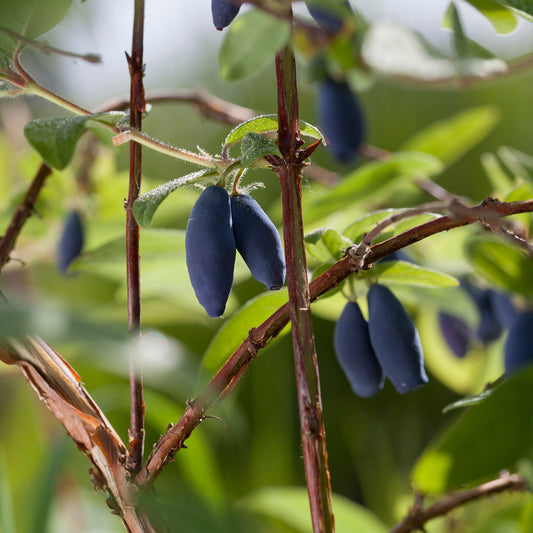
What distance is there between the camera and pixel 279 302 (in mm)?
279

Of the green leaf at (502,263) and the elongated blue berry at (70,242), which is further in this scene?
the elongated blue berry at (70,242)

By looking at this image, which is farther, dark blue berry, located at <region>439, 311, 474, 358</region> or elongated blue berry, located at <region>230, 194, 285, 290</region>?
dark blue berry, located at <region>439, 311, 474, 358</region>

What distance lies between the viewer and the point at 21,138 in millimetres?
692

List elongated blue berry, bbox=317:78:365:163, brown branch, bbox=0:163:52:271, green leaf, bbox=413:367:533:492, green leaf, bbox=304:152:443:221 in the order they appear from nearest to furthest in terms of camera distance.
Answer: green leaf, bbox=413:367:533:492, brown branch, bbox=0:163:52:271, green leaf, bbox=304:152:443:221, elongated blue berry, bbox=317:78:365:163

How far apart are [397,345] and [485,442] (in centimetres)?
7

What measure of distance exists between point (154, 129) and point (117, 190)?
36.5 inches

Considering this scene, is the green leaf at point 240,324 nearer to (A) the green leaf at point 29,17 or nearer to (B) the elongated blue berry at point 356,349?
(B) the elongated blue berry at point 356,349

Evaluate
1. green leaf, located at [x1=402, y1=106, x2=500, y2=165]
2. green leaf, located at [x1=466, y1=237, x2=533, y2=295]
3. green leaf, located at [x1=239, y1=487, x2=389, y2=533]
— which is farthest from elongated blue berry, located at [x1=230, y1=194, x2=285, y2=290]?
green leaf, located at [x1=402, y1=106, x2=500, y2=165]

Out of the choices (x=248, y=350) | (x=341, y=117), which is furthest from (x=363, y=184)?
(x=248, y=350)

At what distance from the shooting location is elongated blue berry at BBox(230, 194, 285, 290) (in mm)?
236

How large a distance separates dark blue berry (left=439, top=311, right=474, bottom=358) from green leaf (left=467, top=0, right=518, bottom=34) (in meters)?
0.27

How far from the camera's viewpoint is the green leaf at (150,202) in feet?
0.71

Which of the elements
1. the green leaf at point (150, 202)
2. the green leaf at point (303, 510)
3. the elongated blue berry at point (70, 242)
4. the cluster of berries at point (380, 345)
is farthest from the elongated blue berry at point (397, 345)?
the elongated blue berry at point (70, 242)

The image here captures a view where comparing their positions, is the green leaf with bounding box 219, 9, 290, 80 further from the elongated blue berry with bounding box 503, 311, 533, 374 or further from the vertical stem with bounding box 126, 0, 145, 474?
the elongated blue berry with bounding box 503, 311, 533, 374
